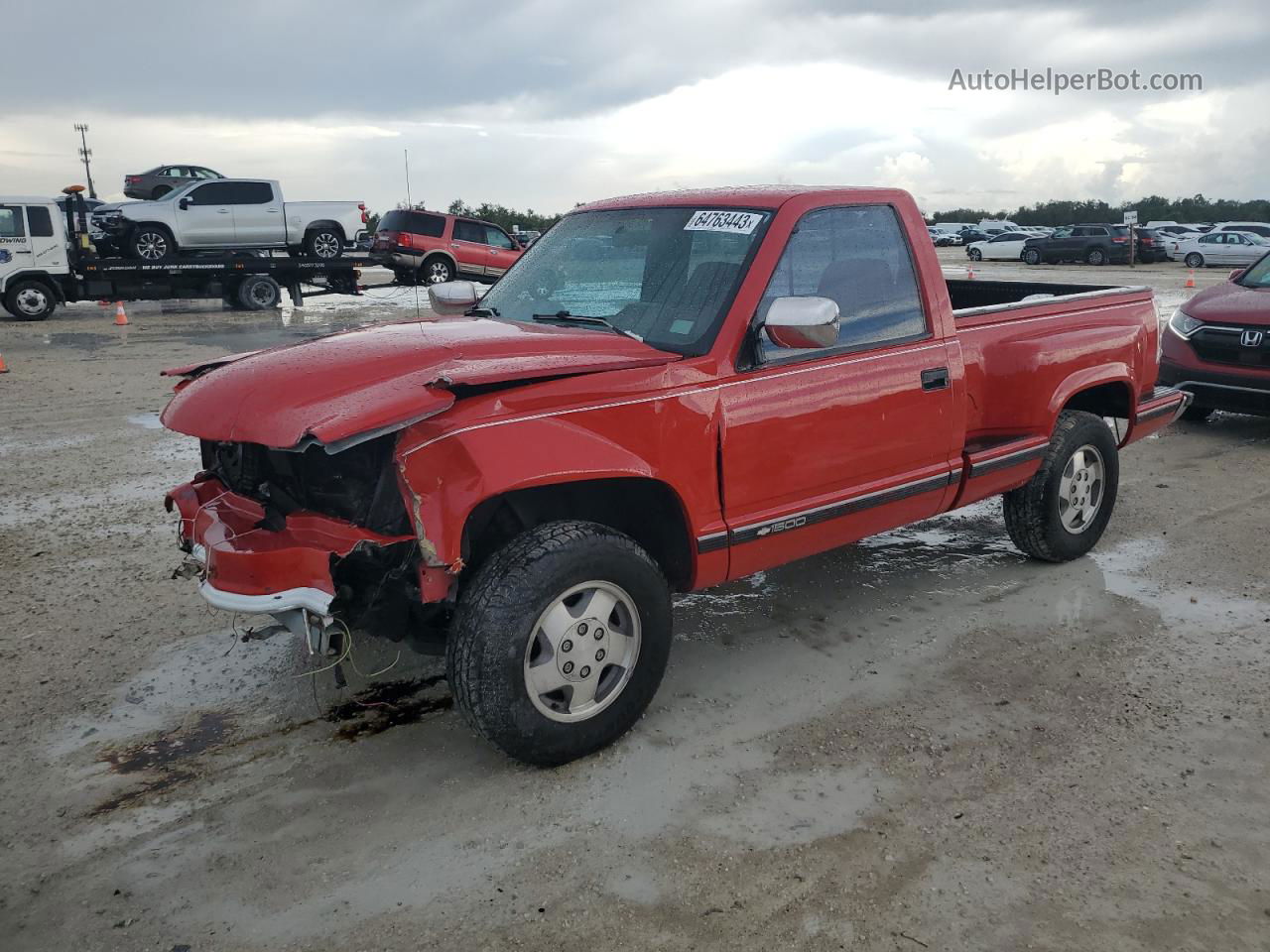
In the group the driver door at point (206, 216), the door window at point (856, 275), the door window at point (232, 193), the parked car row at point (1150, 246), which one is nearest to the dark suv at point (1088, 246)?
the parked car row at point (1150, 246)

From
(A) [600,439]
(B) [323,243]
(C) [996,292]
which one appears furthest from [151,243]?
(A) [600,439]

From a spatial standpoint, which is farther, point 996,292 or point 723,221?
point 996,292

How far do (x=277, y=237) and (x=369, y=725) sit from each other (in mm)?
20015

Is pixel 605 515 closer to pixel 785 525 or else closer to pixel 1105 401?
pixel 785 525

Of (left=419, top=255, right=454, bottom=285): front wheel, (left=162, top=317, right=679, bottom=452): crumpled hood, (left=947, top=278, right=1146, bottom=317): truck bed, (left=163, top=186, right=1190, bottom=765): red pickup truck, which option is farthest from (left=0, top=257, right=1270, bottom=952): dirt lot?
(left=419, top=255, right=454, bottom=285): front wheel

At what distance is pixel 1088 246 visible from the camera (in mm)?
34312

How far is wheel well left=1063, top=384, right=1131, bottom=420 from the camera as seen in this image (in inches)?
224

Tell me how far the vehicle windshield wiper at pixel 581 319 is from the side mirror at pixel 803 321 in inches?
20.9

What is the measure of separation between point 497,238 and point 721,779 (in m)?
21.8

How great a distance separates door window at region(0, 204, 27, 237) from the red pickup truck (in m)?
16.4

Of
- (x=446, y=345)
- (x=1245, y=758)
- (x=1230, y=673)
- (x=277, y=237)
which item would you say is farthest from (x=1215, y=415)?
(x=277, y=237)

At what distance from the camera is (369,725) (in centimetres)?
385

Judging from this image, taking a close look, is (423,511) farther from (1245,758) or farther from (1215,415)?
(1215,415)

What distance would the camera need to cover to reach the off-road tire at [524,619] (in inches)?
127
